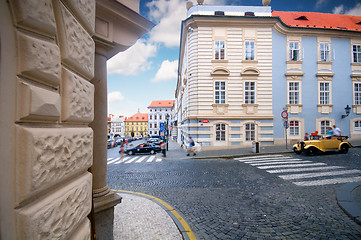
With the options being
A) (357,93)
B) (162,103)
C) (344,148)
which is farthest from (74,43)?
(162,103)

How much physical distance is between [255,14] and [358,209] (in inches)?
779

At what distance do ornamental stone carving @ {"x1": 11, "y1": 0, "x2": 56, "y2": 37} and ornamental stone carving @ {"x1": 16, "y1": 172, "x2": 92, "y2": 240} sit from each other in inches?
48.3

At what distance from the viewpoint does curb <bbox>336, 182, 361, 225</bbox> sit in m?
4.21

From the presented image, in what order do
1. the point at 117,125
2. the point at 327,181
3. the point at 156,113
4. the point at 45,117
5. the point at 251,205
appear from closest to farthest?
the point at 45,117 → the point at 251,205 → the point at 327,181 → the point at 156,113 → the point at 117,125

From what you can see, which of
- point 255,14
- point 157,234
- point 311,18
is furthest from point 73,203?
point 311,18

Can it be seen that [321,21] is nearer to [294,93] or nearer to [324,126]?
[294,93]

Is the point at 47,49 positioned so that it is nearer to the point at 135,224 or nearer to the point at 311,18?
the point at 135,224

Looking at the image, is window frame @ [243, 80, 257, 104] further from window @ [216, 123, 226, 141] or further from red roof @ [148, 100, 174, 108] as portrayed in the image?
red roof @ [148, 100, 174, 108]

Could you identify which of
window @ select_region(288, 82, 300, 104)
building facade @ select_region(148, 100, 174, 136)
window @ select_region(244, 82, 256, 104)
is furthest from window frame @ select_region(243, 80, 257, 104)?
building facade @ select_region(148, 100, 174, 136)

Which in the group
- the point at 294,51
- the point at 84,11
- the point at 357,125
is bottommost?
the point at 357,125

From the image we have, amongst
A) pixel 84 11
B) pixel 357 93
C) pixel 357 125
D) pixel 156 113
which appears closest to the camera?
pixel 84 11

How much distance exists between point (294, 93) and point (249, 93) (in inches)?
197

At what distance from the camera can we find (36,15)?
4.16 ft

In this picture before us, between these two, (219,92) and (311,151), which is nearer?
(311,151)
